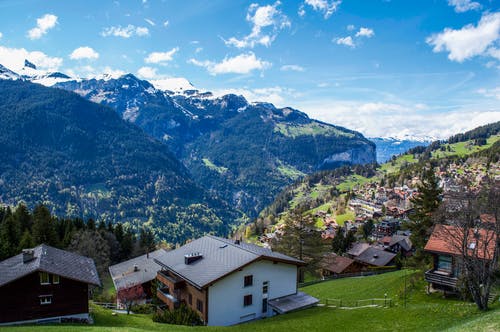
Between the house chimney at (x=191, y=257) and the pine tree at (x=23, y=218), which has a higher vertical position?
the house chimney at (x=191, y=257)

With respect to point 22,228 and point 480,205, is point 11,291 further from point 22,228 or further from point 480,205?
point 22,228

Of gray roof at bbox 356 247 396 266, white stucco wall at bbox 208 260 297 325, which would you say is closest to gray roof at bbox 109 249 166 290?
white stucco wall at bbox 208 260 297 325

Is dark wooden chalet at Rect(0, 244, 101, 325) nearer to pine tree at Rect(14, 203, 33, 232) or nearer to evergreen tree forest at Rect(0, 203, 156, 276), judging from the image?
evergreen tree forest at Rect(0, 203, 156, 276)

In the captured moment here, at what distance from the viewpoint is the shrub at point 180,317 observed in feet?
109

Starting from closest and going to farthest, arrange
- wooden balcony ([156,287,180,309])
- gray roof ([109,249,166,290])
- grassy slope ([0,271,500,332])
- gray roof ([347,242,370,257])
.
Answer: grassy slope ([0,271,500,332])
wooden balcony ([156,287,180,309])
gray roof ([109,249,166,290])
gray roof ([347,242,370,257])

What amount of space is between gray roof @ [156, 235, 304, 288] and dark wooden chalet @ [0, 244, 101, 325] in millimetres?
8686

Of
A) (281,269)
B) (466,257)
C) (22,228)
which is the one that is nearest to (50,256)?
(281,269)

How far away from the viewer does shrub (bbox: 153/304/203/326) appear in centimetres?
3331

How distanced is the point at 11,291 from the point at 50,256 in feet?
15.1

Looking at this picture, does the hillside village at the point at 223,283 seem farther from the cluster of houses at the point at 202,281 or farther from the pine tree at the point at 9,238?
the pine tree at the point at 9,238

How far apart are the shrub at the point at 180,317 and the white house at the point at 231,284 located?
648 millimetres

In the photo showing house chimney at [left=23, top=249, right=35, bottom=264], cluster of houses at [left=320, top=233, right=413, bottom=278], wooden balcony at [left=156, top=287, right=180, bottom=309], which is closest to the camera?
house chimney at [left=23, top=249, right=35, bottom=264]

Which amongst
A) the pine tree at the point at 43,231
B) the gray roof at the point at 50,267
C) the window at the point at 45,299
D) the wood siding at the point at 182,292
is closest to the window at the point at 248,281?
the wood siding at the point at 182,292

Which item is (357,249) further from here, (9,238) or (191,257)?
(9,238)
